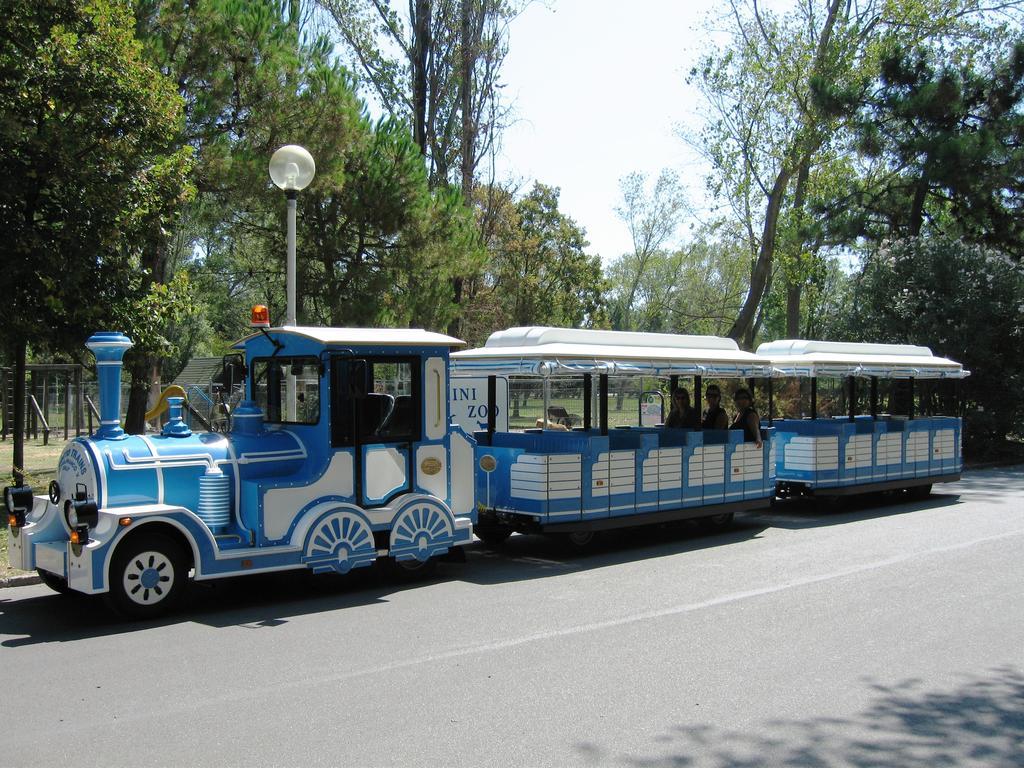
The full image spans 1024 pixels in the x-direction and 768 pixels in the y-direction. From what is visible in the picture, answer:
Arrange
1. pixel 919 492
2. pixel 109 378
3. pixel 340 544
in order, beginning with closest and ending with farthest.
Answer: pixel 109 378
pixel 340 544
pixel 919 492

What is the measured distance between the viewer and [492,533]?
1080 cm

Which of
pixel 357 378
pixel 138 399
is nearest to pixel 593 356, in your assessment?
pixel 357 378

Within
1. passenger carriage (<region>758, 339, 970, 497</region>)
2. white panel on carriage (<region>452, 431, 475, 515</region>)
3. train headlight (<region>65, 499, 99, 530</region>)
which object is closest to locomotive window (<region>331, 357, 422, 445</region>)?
white panel on carriage (<region>452, 431, 475, 515</region>)

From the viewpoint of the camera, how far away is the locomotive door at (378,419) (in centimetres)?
812

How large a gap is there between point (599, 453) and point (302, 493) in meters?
3.73

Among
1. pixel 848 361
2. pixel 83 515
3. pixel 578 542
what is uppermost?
pixel 848 361

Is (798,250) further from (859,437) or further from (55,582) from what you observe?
(55,582)

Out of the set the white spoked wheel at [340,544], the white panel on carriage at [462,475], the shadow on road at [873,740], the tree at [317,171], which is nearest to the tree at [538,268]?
the tree at [317,171]

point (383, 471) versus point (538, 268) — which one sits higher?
point (538, 268)

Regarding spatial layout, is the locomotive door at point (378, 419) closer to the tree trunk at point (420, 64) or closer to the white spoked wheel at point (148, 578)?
the white spoked wheel at point (148, 578)

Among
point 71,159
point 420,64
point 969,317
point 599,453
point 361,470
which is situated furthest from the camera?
point 969,317

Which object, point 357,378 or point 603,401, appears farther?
point 603,401

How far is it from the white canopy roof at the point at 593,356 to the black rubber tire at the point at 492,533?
1.79m

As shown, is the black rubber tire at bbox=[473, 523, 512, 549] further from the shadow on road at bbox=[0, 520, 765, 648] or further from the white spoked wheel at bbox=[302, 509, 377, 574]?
the white spoked wheel at bbox=[302, 509, 377, 574]
